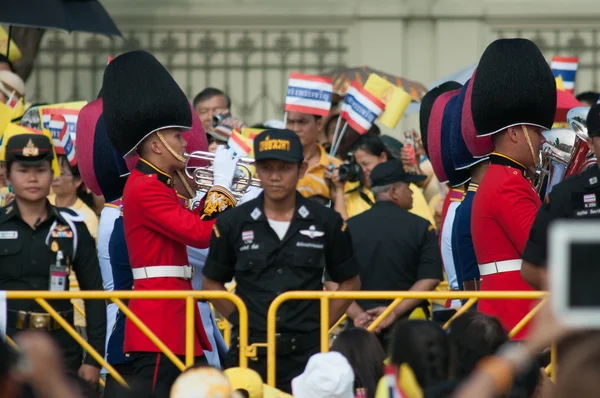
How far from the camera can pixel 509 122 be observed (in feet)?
23.7

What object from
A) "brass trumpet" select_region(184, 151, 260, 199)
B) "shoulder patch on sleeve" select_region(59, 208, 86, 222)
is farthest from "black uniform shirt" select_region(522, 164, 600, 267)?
"shoulder patch on sleeve" select_region(59, 208, 86, 222)

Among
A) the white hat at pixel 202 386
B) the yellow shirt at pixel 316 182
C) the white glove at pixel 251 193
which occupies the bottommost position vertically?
the white hat at pixel 202 386

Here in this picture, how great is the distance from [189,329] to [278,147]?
1025 mm

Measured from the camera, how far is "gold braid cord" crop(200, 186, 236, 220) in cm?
727

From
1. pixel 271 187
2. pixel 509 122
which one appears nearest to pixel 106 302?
pixel 271 187

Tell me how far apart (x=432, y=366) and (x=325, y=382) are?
4.17ft

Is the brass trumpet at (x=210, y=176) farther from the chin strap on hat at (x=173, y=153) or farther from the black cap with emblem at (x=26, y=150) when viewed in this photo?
the black cap with emblem at (x=26, y=150)

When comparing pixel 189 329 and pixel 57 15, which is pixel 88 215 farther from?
pixel 189 329

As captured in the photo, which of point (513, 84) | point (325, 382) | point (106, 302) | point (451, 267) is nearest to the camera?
point (325, 382)

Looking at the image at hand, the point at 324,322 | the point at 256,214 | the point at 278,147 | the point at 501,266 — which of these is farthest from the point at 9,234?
the point at 501,266

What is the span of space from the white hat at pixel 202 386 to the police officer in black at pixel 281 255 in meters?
2.30

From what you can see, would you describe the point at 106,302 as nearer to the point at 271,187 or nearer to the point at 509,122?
the point at 271,187

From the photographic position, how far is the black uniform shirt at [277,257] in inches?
272

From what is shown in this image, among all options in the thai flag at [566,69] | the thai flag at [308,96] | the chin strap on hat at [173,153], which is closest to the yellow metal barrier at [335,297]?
the chin strap on hat at [173,153]
